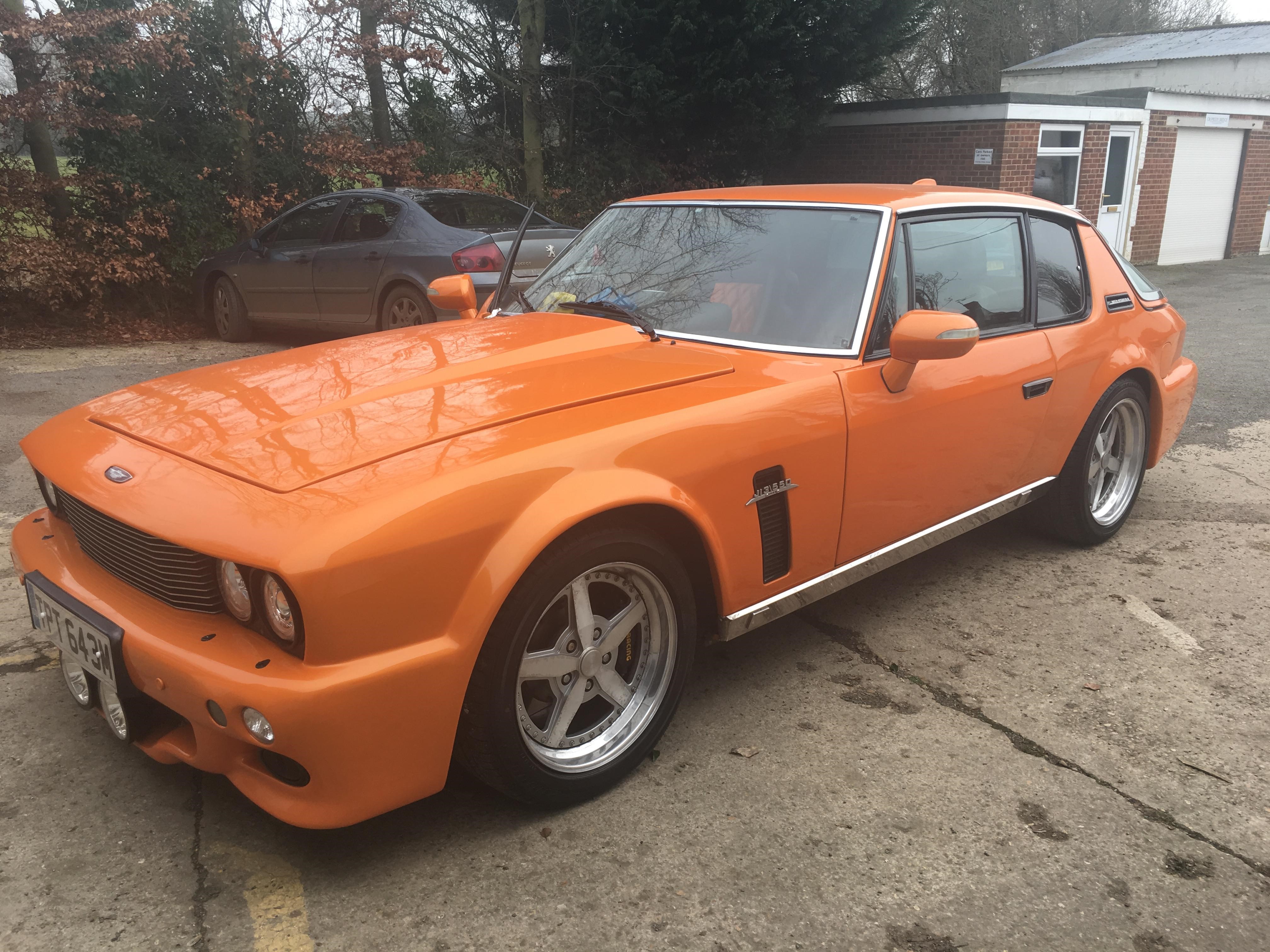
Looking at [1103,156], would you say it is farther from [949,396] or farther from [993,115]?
[949,396]

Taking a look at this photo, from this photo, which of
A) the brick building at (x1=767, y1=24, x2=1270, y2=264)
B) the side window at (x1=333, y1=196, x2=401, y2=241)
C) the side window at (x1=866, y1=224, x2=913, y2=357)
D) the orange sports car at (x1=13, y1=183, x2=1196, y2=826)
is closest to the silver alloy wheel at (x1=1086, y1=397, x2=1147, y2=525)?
the orange sports car at (x1=13, y1=183, x2=1196, y2=826)

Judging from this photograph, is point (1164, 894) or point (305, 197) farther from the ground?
point (305, 197)

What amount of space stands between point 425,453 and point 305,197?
35.3ft

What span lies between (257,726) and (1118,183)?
18217mm

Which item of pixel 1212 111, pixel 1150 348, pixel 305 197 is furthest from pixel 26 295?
pixel 1212 111

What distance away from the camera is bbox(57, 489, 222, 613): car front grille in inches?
86.3

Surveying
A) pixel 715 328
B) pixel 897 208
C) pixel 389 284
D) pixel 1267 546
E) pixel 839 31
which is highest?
pixel 839 31

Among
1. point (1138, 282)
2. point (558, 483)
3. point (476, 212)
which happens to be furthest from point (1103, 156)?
point (558, 483)

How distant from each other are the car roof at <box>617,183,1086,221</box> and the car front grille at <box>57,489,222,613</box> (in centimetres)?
227

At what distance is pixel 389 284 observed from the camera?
838 cm

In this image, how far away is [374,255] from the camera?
845cm

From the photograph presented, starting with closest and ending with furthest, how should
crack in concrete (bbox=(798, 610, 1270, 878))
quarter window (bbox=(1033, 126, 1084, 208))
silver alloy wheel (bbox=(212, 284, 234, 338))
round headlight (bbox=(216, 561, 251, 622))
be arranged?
round headlight (bbox=(216, 561, 251, 622))
crack in concrete (bbox=(798, 610, 1270, 878))
silver alloy wheel (bbox=(212, 284, 234, 338))
quarter window (bbox=(1033, 126, 1084, 208))

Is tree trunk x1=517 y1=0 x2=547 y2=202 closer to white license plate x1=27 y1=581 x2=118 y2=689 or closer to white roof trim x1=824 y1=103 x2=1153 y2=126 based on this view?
white roof trim x1=824 y1=103 x2=1153 y2=126

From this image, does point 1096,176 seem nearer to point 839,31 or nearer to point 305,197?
point 839,31
